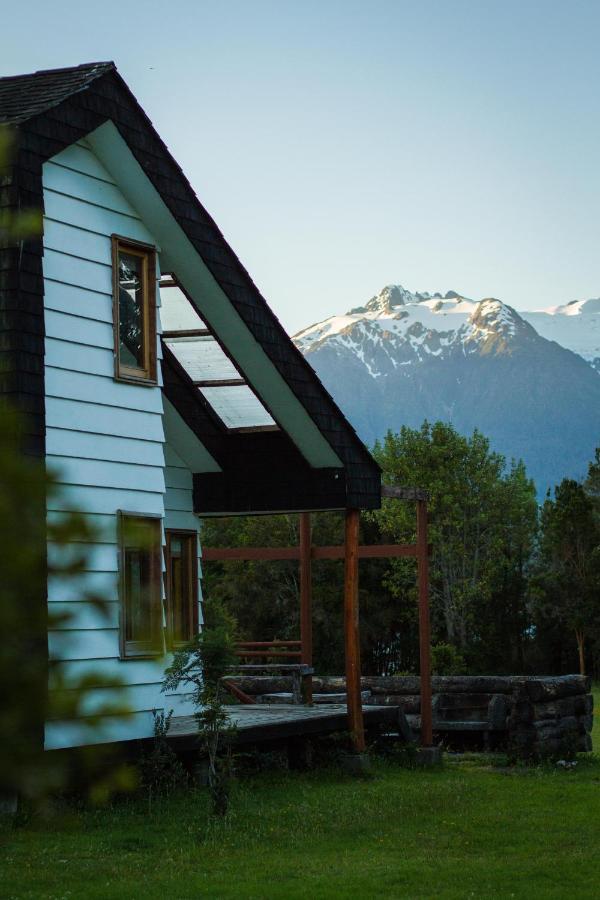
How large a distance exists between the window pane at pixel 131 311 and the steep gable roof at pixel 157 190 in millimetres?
631

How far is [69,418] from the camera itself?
11688 millimetres

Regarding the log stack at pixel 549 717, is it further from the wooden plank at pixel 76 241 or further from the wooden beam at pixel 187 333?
the wooden plank at pixel 76 241

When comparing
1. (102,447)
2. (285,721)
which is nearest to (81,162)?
(102,447)

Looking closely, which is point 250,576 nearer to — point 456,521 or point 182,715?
point 456,521

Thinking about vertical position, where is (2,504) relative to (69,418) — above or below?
below

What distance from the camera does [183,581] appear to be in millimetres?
17000

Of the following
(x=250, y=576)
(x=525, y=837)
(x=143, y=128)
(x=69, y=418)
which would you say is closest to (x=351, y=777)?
(x=525, y=837)

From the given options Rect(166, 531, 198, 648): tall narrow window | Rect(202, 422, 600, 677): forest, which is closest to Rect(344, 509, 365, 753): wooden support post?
Rect(166, 531, 198, 648): tall narrow window

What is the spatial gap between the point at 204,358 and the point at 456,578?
4281cm

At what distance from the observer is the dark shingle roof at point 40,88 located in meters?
11.3

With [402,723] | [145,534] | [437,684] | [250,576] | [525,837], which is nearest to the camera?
[145,534]

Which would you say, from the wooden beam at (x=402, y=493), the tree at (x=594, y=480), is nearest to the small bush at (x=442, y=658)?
the wooden beam at (x=402, y=493)

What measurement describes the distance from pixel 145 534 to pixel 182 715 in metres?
14.1

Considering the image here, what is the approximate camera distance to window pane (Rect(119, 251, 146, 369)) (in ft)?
42.1
